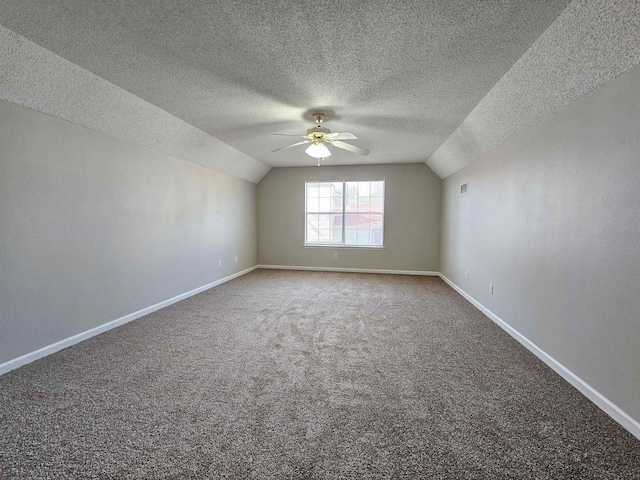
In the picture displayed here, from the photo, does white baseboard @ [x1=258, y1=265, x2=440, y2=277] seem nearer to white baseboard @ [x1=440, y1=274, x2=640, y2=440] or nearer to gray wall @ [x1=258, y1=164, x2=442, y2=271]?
gray wall @ [x1=258, y1=164, x2=442, y2=271]

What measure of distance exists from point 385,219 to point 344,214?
2.97 feet

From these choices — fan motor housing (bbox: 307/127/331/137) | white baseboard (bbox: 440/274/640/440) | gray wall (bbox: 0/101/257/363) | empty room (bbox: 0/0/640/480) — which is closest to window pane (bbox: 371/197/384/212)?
empty room (bbox: 0/0/640/480)

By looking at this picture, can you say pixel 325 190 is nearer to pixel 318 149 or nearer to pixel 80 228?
pixel 318 149

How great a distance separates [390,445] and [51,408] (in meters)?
1.98

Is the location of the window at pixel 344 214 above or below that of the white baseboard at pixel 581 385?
above

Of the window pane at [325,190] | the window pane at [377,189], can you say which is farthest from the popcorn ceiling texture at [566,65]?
the window pane at [325,190]

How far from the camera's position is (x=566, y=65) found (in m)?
1.88

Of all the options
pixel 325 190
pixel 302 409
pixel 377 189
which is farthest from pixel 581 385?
pixel 325 190

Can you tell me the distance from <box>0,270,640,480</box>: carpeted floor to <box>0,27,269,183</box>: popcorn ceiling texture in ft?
6.78

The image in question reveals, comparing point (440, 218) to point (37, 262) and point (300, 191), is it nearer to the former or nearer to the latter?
point (300, 191)

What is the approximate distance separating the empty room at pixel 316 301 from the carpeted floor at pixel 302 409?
15 millimetres

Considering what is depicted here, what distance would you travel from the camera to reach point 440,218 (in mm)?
5941

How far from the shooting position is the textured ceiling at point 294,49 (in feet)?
5.33

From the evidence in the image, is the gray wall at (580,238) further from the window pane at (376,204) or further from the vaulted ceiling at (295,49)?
the window pane at (376,204)
